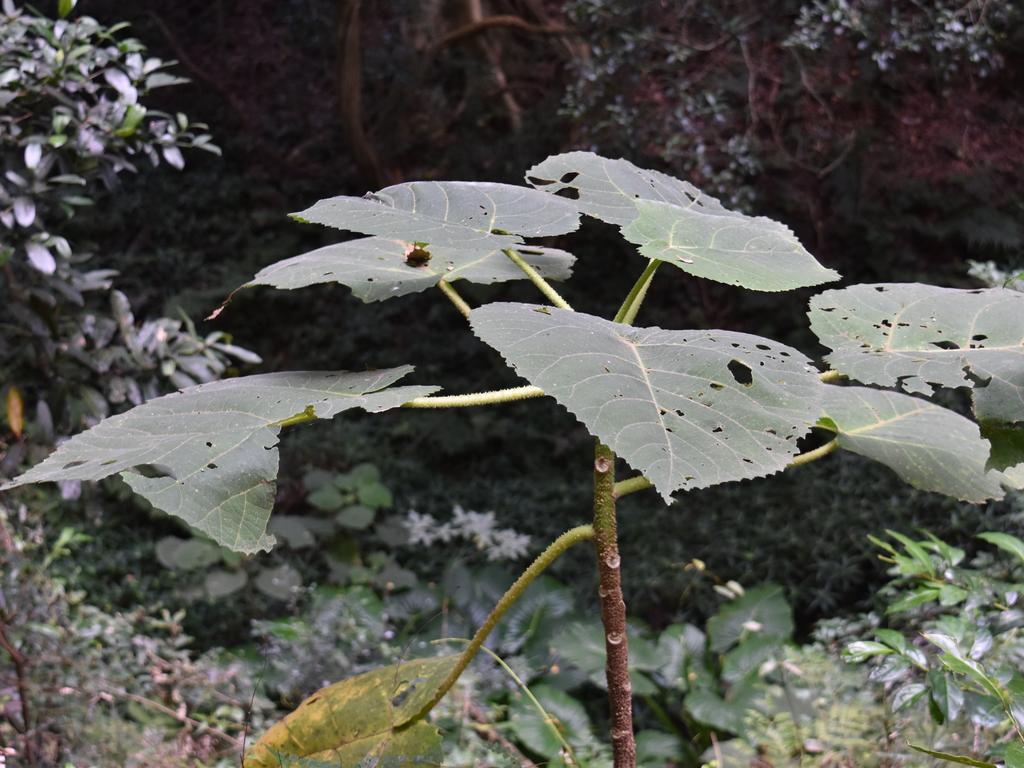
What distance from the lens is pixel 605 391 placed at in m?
0.64

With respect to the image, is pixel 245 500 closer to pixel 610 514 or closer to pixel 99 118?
pixel 610 514

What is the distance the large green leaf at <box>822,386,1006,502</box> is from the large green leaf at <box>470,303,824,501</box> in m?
0.19

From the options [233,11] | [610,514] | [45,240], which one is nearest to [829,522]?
[45,240]

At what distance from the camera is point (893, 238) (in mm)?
4812

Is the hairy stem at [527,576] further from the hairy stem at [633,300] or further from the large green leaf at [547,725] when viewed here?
the large green leaf at [547,725]

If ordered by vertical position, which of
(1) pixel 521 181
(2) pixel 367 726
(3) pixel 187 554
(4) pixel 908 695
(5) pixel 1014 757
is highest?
(5) pixel 1014 757

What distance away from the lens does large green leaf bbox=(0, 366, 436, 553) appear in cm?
69

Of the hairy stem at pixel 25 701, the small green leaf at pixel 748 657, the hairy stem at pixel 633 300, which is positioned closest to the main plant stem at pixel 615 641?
the hairy stem at pixel 633 300

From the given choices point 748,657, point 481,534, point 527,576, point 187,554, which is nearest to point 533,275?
point 527,576

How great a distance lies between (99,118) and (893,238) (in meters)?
3.92

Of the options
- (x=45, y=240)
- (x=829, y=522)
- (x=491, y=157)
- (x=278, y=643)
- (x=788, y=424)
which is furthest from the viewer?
(x=491, y=157)

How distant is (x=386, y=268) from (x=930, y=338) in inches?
20.0

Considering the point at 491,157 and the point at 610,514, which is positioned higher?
the point at 610,514

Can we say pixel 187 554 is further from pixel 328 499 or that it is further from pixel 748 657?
pixel 748 657
